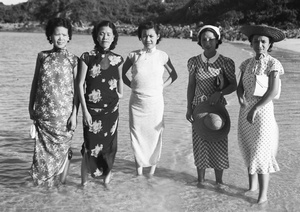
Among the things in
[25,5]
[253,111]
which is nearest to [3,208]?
[253,111]

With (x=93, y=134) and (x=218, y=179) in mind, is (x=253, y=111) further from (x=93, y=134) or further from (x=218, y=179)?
(x=93, y=134)

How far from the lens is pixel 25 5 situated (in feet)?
453

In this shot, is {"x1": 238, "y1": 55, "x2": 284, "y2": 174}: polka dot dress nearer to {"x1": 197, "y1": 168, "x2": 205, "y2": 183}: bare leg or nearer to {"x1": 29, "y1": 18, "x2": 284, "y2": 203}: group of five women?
{"x1": 29, "y1": 18, "x2": 284, "y2": 203}: group of five women

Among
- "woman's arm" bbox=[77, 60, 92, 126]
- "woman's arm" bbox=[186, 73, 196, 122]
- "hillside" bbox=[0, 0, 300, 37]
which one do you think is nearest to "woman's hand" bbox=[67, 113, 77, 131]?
"woman's arm" bbox=[77, 60, 92, 126]

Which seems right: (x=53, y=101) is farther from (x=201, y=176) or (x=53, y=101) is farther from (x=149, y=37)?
(x=201, y=176)

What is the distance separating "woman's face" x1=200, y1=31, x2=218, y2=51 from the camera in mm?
3992

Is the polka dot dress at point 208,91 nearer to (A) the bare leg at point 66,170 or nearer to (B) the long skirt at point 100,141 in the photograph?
(B) the long skirt at point 100,141

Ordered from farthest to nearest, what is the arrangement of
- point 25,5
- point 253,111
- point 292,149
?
point 25,5 → point 292,149 → point 253,111

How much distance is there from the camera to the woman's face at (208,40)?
3.99 metres

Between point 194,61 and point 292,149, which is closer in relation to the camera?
point 194,61

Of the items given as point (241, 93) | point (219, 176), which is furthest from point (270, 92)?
point (219, 176)

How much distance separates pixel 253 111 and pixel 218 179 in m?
1.00

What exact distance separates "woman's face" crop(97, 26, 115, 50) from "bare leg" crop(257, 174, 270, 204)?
182 centimetres

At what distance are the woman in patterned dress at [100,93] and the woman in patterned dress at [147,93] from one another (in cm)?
33
